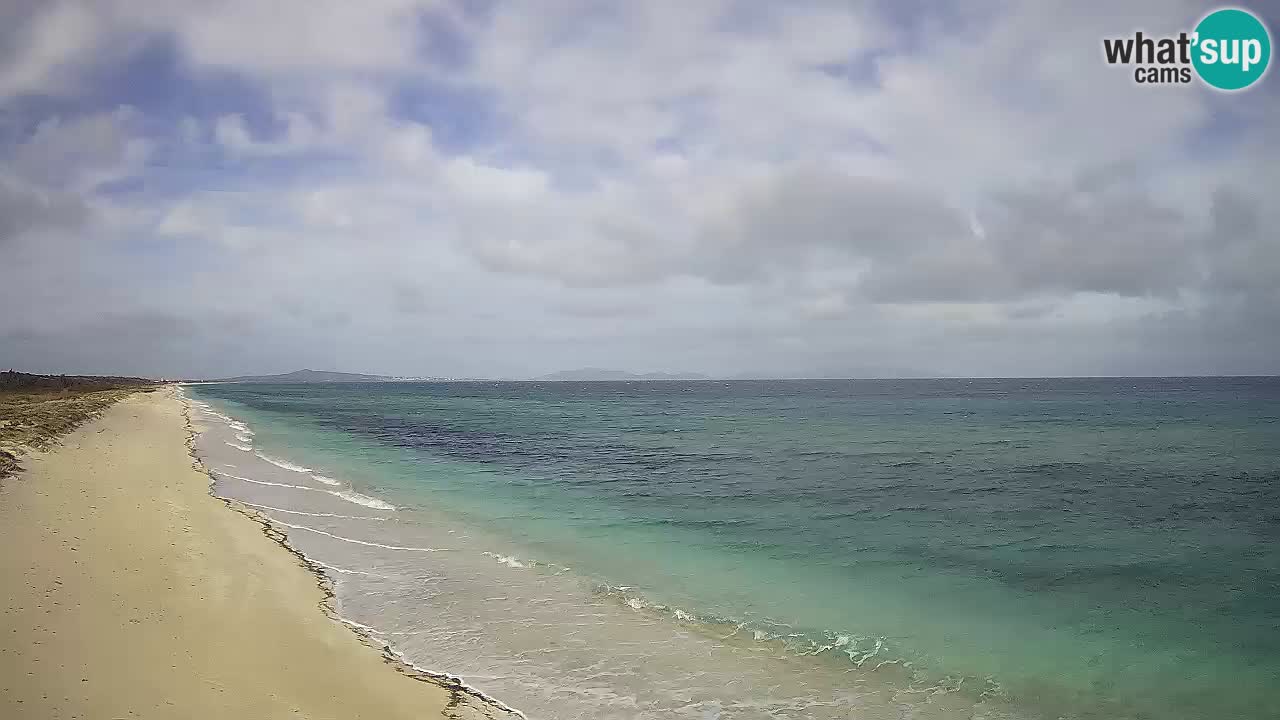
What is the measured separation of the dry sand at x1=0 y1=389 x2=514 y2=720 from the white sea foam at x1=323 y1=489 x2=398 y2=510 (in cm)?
377

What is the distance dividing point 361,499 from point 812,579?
49.1ft

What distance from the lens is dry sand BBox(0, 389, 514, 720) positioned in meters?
7.42

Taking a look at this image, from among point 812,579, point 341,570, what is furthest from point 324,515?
point 812,579

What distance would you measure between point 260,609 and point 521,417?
55.5m

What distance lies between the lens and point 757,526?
710 inches

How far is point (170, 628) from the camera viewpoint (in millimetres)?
9430

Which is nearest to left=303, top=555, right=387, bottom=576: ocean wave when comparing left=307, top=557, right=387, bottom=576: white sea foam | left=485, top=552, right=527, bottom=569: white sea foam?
left=307, top=557, right=387, bottom=576: white sea foam

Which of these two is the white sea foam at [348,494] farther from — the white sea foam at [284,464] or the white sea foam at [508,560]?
the white sea foam at [508,560]

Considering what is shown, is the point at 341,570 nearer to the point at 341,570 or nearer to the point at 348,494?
the point at 341,570

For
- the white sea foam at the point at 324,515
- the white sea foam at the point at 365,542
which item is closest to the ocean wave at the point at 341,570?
the white sea foam at the point at 365,542

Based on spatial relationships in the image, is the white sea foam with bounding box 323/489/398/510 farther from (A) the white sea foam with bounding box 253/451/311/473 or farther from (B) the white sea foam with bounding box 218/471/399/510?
(A) the white sea foam with bounding box 253/451/311/473

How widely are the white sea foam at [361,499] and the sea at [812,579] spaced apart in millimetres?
187

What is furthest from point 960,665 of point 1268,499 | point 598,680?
point 1268,499

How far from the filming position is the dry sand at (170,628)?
7.42 metres
